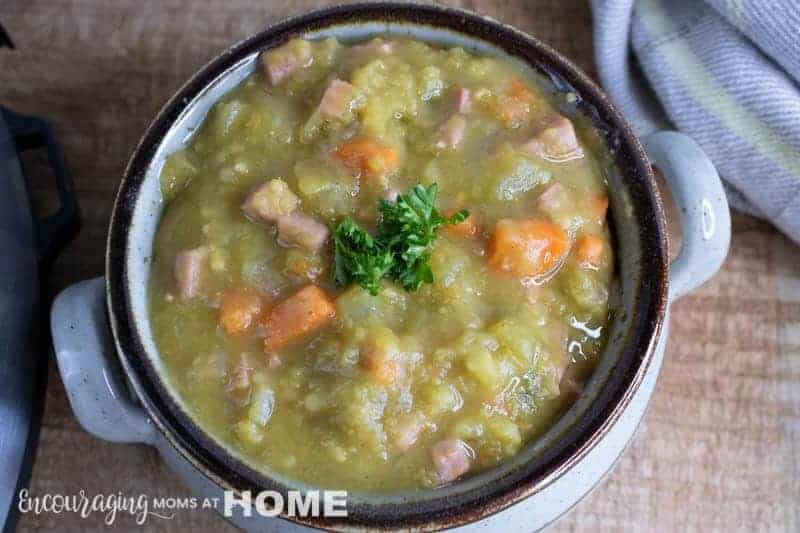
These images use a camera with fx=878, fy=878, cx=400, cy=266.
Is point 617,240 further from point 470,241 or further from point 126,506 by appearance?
point 126,506

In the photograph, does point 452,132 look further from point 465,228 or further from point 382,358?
point 382,358

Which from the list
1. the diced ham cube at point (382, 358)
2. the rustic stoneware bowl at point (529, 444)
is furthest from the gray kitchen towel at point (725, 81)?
the diced ham cube at point (382, 358)

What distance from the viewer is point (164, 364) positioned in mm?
1982

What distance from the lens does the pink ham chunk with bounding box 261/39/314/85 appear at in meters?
2.25

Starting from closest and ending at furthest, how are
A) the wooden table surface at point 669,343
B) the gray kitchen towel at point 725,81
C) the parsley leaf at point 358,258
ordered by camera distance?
the parsley leaf at point 358,258
the wooden table surface at point 669,343
the gray kitchen towel at point 725,81

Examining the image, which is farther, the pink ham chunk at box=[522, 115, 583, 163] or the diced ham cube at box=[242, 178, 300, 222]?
the pink ham chunk at box=[522, 115, 583, 163]

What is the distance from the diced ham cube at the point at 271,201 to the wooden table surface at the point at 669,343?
84 centimetres

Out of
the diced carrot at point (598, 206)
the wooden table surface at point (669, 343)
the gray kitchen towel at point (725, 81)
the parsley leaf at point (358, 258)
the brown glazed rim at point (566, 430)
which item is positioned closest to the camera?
the brown glazed rim at point (566, 430)

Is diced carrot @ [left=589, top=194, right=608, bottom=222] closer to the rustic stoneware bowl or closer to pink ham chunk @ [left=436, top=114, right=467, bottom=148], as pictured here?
the rustic stoneware bowl

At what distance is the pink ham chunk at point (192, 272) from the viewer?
2.03m

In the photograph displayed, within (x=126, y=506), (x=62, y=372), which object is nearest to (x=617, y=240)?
(x=62, y=372)

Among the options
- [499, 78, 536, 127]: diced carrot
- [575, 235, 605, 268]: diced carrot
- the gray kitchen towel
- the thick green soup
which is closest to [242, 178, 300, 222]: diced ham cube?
the thick green soup

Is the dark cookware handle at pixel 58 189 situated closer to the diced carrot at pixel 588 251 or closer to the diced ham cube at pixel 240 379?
the diced ham cube at pixel 240 379

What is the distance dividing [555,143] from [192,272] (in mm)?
925
